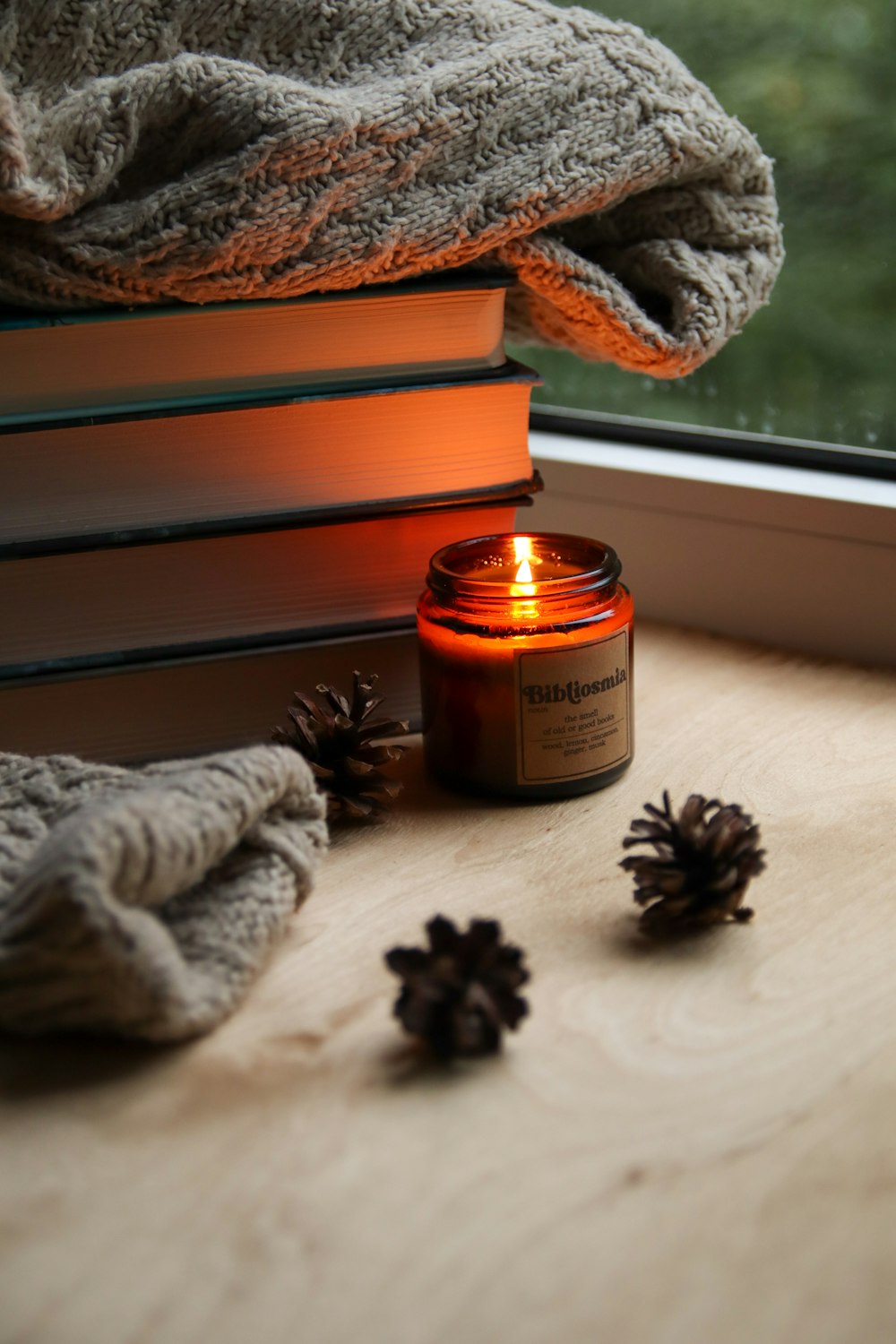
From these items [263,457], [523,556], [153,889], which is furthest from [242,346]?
[153,889]

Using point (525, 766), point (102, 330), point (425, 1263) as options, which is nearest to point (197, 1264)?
point (425, 1263)

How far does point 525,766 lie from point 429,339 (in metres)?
0.22

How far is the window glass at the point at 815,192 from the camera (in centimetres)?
80

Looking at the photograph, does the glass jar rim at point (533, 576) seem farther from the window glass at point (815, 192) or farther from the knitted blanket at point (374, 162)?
the window glass at point (815, 192)

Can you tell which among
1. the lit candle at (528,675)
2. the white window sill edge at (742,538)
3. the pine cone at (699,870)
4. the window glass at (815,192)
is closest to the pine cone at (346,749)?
the lit candle at (528,675)

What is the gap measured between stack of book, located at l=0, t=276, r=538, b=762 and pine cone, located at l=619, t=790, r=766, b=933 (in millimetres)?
225

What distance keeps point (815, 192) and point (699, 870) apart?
1.72ft

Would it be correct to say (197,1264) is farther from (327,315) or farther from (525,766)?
(327,315)

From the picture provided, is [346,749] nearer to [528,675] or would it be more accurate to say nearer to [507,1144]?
[528,675]

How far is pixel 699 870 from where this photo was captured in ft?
1.64

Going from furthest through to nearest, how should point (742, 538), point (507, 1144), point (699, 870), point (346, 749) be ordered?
point (742, 538) → point (346, 749) → point (699, 870) → point (507, 1144)

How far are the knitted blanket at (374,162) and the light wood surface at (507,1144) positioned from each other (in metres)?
0.28

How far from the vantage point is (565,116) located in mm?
617

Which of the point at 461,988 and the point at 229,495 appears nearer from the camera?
the point at 461,988
